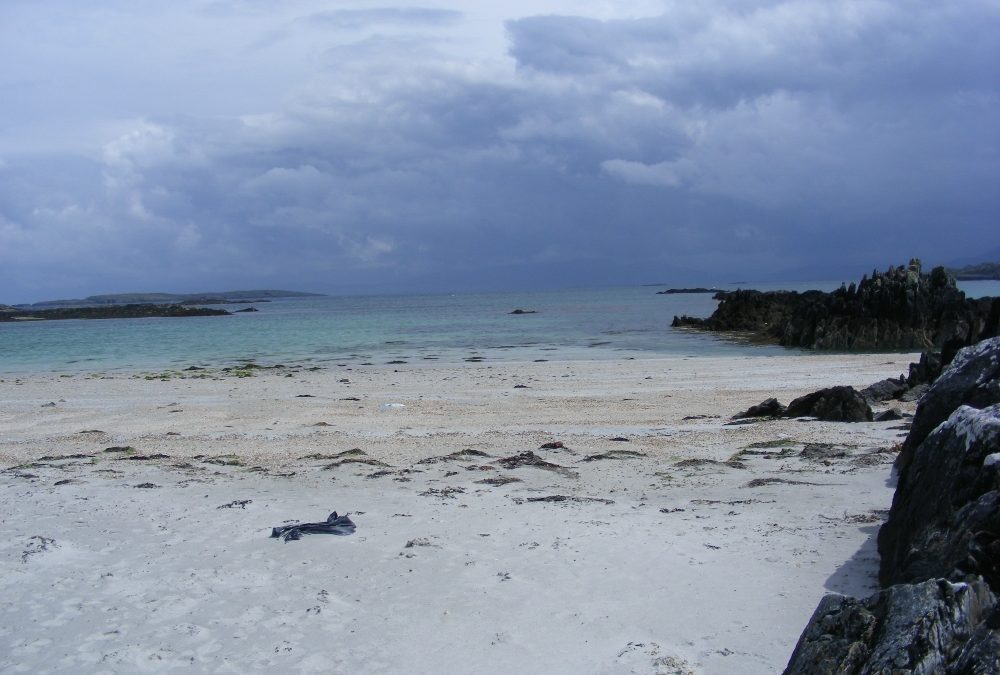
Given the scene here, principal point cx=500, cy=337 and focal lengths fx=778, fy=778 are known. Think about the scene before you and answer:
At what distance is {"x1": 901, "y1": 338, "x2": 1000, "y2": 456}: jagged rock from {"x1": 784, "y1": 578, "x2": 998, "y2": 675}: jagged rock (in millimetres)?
3458

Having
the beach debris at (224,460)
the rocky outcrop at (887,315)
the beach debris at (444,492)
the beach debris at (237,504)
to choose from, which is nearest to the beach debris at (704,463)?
the beach debris at (444,492)

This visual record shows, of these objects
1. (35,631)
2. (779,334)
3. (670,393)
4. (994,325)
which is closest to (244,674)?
(35,631)

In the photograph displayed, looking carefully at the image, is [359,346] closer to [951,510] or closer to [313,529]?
[313,529]

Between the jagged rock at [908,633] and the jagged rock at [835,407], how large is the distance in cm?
1037

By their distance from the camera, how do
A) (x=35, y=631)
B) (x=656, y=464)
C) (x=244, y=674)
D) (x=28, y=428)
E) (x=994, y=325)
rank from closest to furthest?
(x=244, y=674)
(x=35, y=631)
(x=656, y=464)
(x=28, y=428)
(x=994, y=325)

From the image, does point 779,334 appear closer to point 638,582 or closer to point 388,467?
point 388,467

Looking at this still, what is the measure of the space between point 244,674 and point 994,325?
17.7m

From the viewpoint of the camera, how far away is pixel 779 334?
131 ft

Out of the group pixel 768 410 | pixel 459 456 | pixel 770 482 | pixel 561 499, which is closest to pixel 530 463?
pixel 459 456

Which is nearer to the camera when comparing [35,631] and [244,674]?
[244,674]

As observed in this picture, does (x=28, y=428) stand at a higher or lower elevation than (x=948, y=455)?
lower

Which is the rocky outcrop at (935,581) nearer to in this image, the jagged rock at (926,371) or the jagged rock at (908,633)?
the jagged rock at (908,633)

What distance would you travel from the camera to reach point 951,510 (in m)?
4.37

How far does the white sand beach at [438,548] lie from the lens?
4996 millimetres
